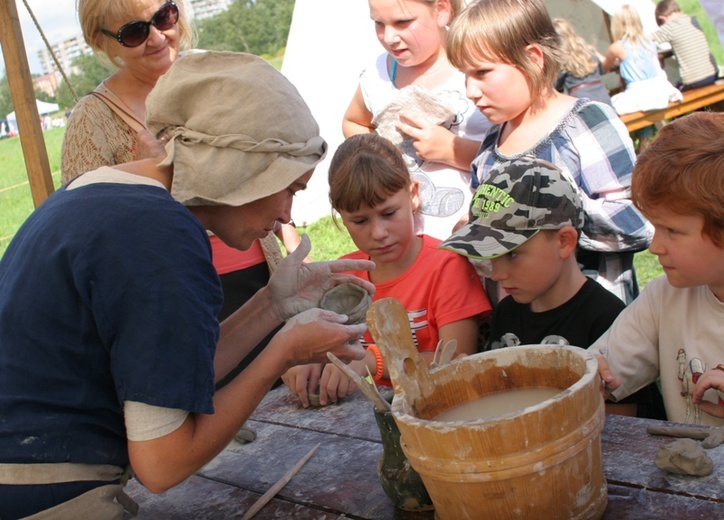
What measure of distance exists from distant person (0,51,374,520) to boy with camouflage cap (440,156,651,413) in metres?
0.84

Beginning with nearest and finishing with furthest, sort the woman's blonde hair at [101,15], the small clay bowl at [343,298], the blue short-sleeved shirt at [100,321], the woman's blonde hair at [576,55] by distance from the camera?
the blue short-sleeved shirt at [100,321] → the small clay bowl at [343,298] → the woman's blonde hair at [101,15] → the woman's blonde hair at [576,55]

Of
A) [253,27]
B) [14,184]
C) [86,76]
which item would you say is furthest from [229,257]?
[86,76]

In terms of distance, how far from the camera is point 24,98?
354cm

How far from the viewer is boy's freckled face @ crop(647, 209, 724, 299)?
6.04 ft

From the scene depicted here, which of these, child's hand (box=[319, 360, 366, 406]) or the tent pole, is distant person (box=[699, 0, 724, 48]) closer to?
child's hand (box=[319, 360, 366, 406])

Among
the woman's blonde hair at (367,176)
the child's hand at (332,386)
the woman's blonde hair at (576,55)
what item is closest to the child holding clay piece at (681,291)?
the child's hand at (332,386)

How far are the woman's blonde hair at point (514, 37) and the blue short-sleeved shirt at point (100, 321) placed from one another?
1.56m

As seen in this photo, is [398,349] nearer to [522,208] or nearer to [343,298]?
[343,298]

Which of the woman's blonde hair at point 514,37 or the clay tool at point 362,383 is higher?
the woman's blonde hair at point 514,37

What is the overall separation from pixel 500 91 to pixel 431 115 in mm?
465

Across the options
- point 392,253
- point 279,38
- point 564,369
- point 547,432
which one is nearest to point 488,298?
point 392,253

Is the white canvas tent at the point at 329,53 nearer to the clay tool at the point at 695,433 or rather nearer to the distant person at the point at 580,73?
the distant person at the point at 580,73

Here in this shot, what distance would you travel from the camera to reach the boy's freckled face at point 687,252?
72.4 inches

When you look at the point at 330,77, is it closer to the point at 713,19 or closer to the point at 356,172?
the point at 713,19
